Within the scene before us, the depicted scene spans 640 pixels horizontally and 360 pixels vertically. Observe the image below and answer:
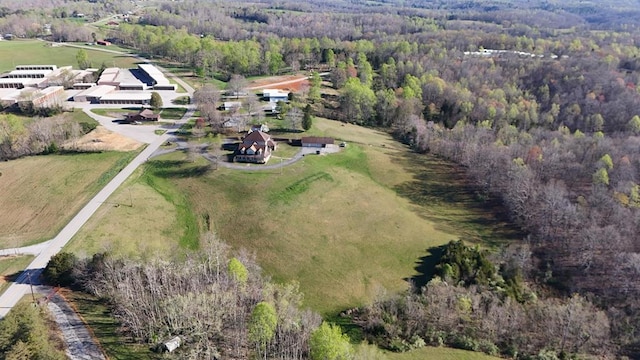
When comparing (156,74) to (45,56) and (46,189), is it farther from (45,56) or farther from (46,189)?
(46,189)

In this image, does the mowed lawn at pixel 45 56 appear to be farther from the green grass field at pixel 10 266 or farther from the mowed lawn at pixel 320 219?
the green grass field at pixel 10 266

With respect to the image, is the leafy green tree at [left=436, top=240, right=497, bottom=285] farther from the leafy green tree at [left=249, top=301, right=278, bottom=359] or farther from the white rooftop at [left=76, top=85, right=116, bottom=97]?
the white rooftop at [left=76, top=85, right=116, bottom=97]

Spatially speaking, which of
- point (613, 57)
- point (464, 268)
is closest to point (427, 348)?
point (464, 268)

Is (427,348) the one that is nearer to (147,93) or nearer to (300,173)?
(300,173)

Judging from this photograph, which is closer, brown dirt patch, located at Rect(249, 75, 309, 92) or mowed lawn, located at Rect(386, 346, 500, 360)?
mowed lawn, located at Rect(386, 346, 500, 360)

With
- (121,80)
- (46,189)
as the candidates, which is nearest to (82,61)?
(121,80)

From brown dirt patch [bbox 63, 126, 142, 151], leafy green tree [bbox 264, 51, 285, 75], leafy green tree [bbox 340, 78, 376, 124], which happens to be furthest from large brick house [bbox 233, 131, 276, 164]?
leafy green tree [bbox 264, 51, 285, 75]

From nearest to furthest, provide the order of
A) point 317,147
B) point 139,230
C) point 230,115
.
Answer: point 139,230 → point 317,147 → point 230,115
